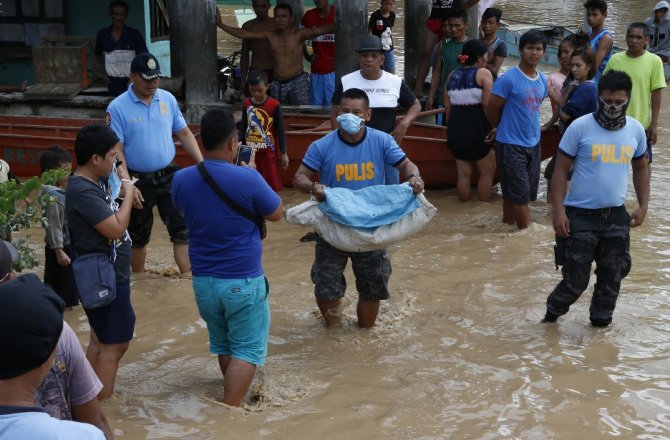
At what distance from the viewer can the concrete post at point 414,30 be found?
12.2 m

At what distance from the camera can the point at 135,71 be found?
22.2 ft

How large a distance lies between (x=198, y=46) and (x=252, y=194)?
6.88m

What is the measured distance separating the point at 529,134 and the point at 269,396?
14.4 ft

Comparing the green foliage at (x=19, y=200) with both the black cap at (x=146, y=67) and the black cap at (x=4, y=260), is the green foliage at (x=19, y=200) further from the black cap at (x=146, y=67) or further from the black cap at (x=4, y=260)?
the black cap at (x=146, y=67)

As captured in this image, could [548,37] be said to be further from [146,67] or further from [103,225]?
[103,225]

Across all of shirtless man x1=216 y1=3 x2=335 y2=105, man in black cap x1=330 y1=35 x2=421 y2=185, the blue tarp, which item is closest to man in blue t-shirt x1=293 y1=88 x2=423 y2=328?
the blue tarp

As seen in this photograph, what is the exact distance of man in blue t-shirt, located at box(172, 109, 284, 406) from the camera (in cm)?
496

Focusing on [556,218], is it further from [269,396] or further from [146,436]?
[146,436]

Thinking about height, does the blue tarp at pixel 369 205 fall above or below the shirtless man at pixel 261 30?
below

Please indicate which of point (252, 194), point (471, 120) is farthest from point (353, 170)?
point (471, 120)

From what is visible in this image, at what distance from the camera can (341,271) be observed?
20.3 ft

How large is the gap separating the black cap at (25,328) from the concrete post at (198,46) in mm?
9212

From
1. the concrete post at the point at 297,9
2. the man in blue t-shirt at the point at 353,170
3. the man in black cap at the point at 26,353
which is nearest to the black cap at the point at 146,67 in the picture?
the man in blue t-shirt at the point at 353,170

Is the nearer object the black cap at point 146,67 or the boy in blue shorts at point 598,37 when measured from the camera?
the black cap at point 146,67
